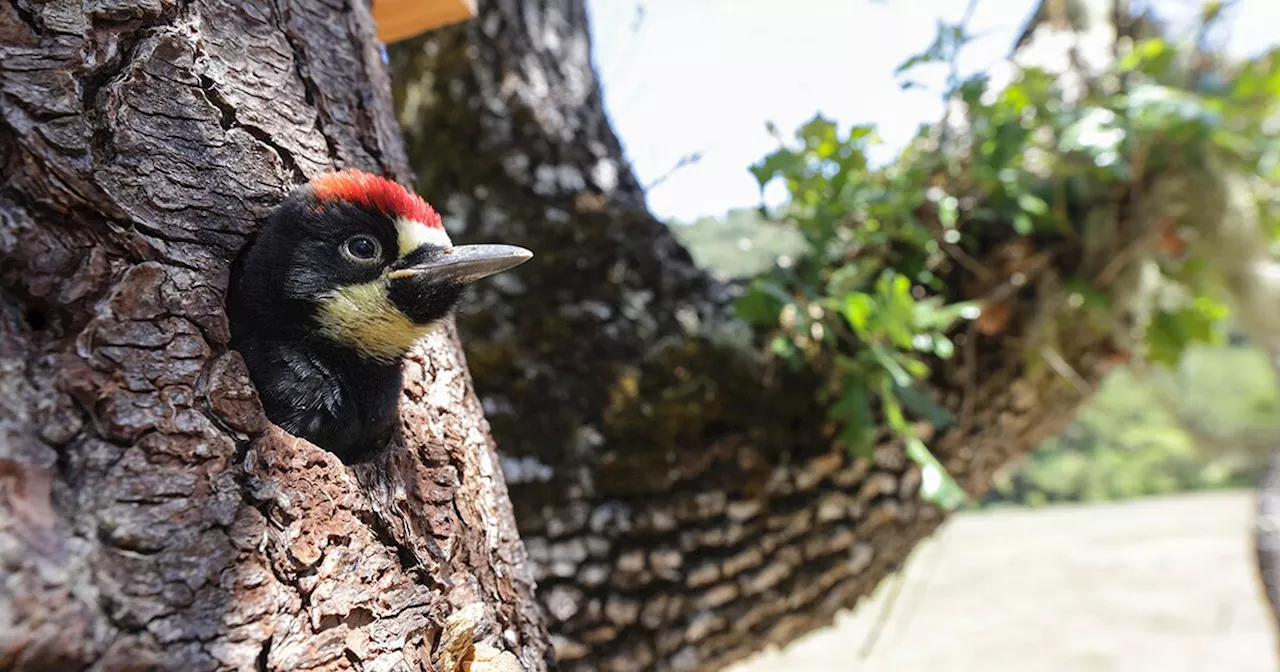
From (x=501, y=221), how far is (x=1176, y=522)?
8.49 meters

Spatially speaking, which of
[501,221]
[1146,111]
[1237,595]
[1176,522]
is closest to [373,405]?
[501,221]

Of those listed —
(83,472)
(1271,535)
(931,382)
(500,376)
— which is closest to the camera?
(83,472)

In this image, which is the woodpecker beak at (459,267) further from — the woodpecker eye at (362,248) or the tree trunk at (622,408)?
the tree trunk at (622,408)

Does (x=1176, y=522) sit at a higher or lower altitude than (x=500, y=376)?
lower

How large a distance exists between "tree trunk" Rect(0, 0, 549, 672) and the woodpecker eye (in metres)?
0.08

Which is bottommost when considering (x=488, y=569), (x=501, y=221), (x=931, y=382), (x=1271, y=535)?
(x=1271, y=535)

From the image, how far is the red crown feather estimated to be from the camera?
804 mm

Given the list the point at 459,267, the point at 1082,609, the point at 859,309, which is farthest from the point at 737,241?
the point at 1082,609

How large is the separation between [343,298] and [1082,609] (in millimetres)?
7196

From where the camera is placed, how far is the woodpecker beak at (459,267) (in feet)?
2.86

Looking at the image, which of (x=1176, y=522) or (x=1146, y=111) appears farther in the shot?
(x=1176, y=522)

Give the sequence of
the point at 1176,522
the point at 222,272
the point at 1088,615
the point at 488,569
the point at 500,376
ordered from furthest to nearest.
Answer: the point at 1176,522 < the point at 1088,615 < the point at 500,376 < the point at 488,569 < the point at 222,272

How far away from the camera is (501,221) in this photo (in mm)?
1699

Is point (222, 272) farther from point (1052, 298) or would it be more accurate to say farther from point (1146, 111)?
point (1146, 111)
